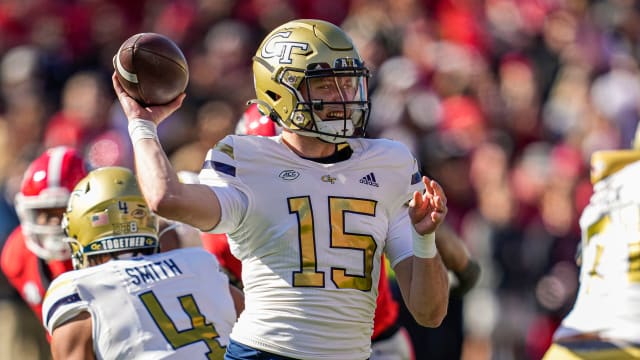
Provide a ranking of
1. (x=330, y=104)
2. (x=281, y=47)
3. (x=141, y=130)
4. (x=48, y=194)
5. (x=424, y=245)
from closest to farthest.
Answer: (x=141, y=130), (x=424, y=245), (x=330, y=104), (x=281, y=47), (x=48, y=194)

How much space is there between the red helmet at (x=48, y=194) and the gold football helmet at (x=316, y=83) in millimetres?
2131

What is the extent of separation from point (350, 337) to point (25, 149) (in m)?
7.23

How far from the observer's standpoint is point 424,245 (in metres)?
4.13

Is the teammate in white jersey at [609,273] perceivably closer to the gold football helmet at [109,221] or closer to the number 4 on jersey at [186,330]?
the number 4 on jersey at [186,330]

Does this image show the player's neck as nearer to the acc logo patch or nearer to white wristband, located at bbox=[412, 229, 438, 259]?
the acc logo patch

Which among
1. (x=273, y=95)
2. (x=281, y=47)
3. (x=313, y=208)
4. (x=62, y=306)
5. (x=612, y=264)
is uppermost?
(x=281, y=47)

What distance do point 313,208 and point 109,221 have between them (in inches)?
54.1

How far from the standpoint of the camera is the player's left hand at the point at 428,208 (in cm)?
404

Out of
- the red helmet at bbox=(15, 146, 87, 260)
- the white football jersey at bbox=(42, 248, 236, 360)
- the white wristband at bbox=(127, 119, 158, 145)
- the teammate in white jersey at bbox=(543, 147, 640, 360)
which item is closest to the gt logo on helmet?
the white wristband at bbox=(127, 119, 158, 145)

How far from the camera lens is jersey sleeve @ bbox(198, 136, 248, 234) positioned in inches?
158

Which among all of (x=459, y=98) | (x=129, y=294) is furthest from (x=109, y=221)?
(x=459, y=98)

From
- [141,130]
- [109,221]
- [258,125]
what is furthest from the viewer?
[258,125]

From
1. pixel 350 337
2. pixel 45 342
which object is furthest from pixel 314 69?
pixel 45 342

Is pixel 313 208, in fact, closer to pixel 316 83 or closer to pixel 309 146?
Result: pixel 309 146
